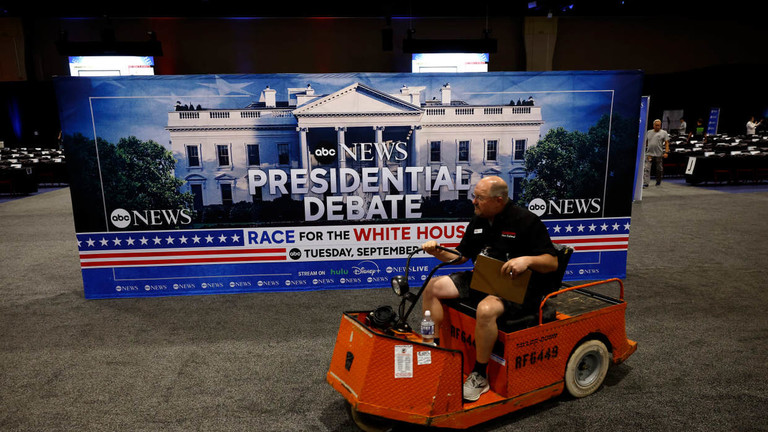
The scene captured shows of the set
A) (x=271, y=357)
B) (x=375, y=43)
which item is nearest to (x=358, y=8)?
(x=375, y=43)

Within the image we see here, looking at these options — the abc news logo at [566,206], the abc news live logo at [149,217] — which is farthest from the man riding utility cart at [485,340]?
the abc news live logo at [149,217]

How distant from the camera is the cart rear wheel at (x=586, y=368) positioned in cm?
298

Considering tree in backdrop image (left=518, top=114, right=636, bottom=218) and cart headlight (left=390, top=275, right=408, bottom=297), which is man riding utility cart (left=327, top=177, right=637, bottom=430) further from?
tree in backdrop image (left=518, top=114, right=636, bottom=218)

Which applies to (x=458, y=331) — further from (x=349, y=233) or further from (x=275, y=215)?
(x=275, y=215)

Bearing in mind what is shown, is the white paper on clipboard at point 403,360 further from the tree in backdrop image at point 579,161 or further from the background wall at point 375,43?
the background wall at point 375,43

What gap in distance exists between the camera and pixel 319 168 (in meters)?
5.00

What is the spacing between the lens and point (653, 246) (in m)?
6.71

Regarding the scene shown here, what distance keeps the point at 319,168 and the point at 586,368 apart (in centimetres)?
323

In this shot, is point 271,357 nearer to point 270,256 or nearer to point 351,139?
point 270,256

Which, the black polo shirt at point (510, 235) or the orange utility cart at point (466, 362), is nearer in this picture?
the orange utility cart at point (466, 362)

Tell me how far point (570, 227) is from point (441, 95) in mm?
2114

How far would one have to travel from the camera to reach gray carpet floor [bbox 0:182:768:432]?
9.45 ft

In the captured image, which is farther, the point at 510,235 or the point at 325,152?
the point at 325,152

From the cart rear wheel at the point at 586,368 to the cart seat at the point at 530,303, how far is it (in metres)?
0.33
